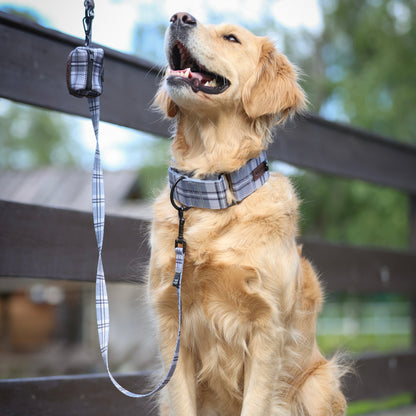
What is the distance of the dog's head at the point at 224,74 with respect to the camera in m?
2.21

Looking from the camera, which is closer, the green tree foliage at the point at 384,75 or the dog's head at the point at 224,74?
the dog's head at the point at 224,74

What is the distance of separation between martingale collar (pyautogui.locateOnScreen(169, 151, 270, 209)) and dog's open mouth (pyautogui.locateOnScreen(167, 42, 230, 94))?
345 mm

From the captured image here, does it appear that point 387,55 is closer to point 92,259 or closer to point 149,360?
point 149,360

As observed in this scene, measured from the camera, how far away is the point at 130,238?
9.20 ft

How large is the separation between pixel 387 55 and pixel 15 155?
2047cm

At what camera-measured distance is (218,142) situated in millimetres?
2314

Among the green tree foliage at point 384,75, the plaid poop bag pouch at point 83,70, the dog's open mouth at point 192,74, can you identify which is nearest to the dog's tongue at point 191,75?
the dog's open mouth at point 192,74

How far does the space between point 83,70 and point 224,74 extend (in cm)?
61

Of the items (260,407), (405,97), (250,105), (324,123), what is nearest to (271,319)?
(260,407)

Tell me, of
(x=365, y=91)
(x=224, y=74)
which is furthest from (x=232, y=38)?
(x=365, y=91)

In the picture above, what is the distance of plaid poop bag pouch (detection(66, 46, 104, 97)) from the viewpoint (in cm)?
192

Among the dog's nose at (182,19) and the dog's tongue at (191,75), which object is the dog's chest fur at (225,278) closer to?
the dog's tongue at (191,75)

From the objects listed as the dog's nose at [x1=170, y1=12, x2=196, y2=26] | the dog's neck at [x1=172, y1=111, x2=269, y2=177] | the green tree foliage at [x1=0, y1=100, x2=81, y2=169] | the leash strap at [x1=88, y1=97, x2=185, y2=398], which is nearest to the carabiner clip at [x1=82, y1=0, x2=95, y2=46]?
the leash strap at [x1=88, y1=97, x2=185, y2=398]

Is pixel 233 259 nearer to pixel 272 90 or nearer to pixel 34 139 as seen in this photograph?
pixel 272 90
